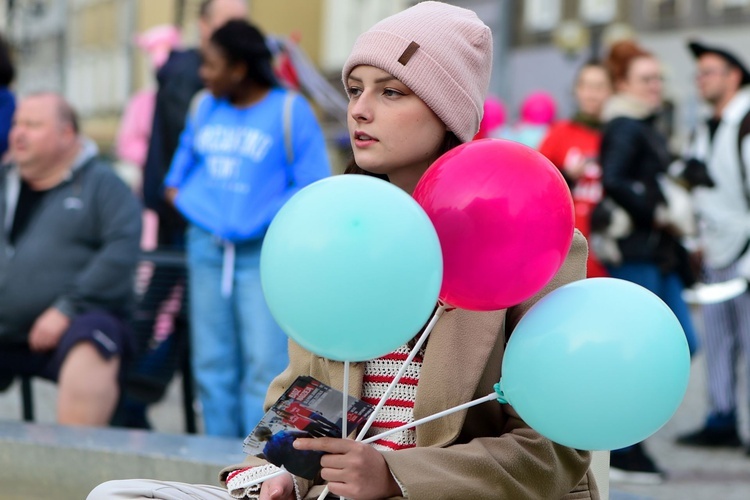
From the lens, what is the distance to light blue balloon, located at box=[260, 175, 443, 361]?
235 centimetres

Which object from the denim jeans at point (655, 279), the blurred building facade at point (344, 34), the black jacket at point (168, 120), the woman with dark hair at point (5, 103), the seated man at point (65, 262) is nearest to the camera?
Result: the seated man at point (65, 262)

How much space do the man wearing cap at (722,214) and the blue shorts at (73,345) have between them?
10.8 ft

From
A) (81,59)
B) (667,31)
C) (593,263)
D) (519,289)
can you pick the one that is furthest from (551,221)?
(81,59)

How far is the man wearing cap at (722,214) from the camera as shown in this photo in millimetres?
7664

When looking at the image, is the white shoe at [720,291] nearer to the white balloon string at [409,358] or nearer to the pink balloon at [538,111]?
the pink balloon at [538,111]

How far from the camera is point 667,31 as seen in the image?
874 inches

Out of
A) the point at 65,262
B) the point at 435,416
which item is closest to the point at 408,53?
the point at 435,416

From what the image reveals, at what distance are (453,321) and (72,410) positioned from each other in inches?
135

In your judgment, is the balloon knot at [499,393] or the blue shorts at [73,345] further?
the blue shorts at [73,345]

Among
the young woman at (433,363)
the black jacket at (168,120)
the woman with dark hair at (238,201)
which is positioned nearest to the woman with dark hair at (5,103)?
the black jacket at (168,120)

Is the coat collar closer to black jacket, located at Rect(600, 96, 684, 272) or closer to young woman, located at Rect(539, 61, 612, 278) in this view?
black jacket, located at Rect(600, 96, 684, 272)

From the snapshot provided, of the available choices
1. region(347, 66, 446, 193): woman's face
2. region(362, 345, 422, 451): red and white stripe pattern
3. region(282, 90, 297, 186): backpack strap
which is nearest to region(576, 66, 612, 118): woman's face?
region(282, 90, 297, 186): backpack strap

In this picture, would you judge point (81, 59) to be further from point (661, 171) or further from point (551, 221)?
point (551, 221)

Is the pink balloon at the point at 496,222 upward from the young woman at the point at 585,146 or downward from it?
upward
